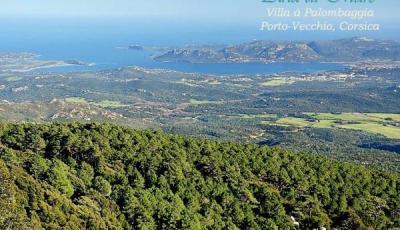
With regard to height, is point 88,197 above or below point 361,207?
above

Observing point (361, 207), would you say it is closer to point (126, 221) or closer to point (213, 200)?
point (213, 200)

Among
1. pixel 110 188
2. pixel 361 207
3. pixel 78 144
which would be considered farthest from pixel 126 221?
pixel 361 207

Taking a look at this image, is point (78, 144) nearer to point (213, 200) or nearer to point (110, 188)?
point (110, 188)

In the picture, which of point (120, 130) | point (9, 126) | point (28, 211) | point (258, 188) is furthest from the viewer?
point (120, 130)

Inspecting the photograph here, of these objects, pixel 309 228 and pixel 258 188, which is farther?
pixel 258 188

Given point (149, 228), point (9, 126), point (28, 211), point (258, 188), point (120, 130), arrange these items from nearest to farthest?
point (28, 211)
point (149, 228)
point (258, 188)
point (9, 126)
point (120, 130)

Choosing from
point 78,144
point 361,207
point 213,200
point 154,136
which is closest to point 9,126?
point 78,144
